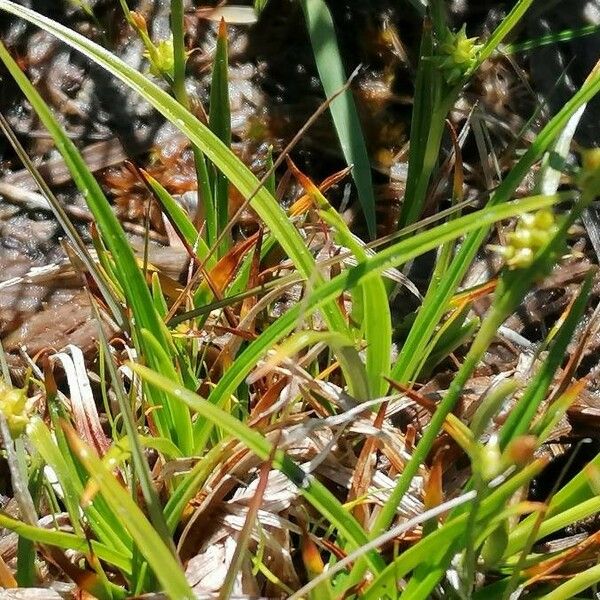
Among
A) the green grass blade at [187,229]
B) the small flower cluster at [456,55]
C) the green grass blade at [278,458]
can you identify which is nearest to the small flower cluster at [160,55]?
the green grass blade at [187,229]

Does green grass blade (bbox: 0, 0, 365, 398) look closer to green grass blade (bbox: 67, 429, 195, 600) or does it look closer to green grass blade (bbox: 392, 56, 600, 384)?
green grass blade (bbox: 392, 56, 600, 384)

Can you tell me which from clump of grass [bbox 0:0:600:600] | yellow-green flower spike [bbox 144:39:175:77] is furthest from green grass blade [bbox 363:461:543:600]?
yellow-green flower spike [bbox 144:39:175:77]

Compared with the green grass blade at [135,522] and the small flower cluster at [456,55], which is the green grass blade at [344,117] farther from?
the green grass blade at [135,522]

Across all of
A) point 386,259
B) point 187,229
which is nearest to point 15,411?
point 386,259

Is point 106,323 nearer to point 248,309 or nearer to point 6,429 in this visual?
point 248,309

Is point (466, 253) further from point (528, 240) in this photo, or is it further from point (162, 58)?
point (162, 58)

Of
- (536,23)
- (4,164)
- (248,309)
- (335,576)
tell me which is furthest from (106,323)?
(536,23)
